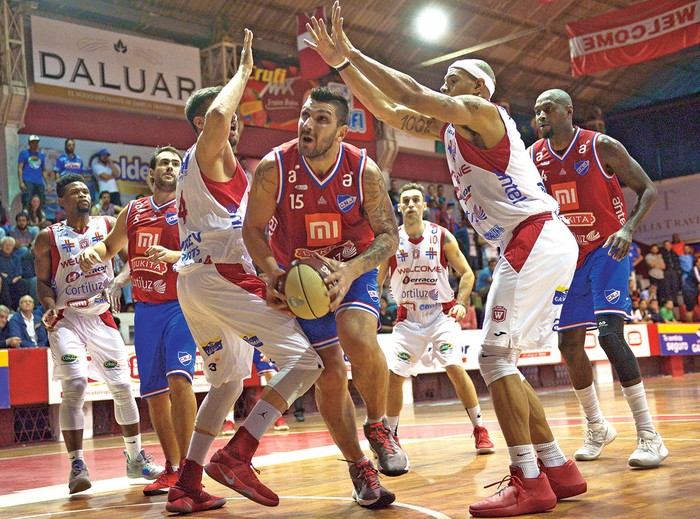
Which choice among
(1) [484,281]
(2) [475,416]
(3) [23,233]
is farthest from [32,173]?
(2) [475,416]

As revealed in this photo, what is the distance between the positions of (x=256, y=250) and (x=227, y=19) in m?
17.7

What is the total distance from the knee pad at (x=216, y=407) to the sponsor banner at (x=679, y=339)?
16.5 meters

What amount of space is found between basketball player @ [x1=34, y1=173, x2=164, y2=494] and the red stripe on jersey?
3476 mm

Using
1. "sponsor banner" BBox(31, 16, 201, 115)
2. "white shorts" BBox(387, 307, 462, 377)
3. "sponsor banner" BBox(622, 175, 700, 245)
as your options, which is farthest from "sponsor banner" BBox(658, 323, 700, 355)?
"white shorts" BBox(387, 307, 462, 377)

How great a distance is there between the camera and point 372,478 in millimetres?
4633

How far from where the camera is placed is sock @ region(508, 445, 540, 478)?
435cm

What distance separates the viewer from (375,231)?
195 inches

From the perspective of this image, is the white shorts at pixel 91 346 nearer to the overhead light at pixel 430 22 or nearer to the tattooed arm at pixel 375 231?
the tattooed arm at pixel 375 231

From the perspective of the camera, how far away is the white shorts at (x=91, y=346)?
6684 mm

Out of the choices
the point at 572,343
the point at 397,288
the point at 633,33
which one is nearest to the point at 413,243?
the point at 397,288

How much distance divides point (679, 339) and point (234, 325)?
17.5 m

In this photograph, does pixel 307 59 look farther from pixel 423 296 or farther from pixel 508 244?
pixel 508 244

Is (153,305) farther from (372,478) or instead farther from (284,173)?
(372,478)

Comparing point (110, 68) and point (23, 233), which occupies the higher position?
point (110, 68)
